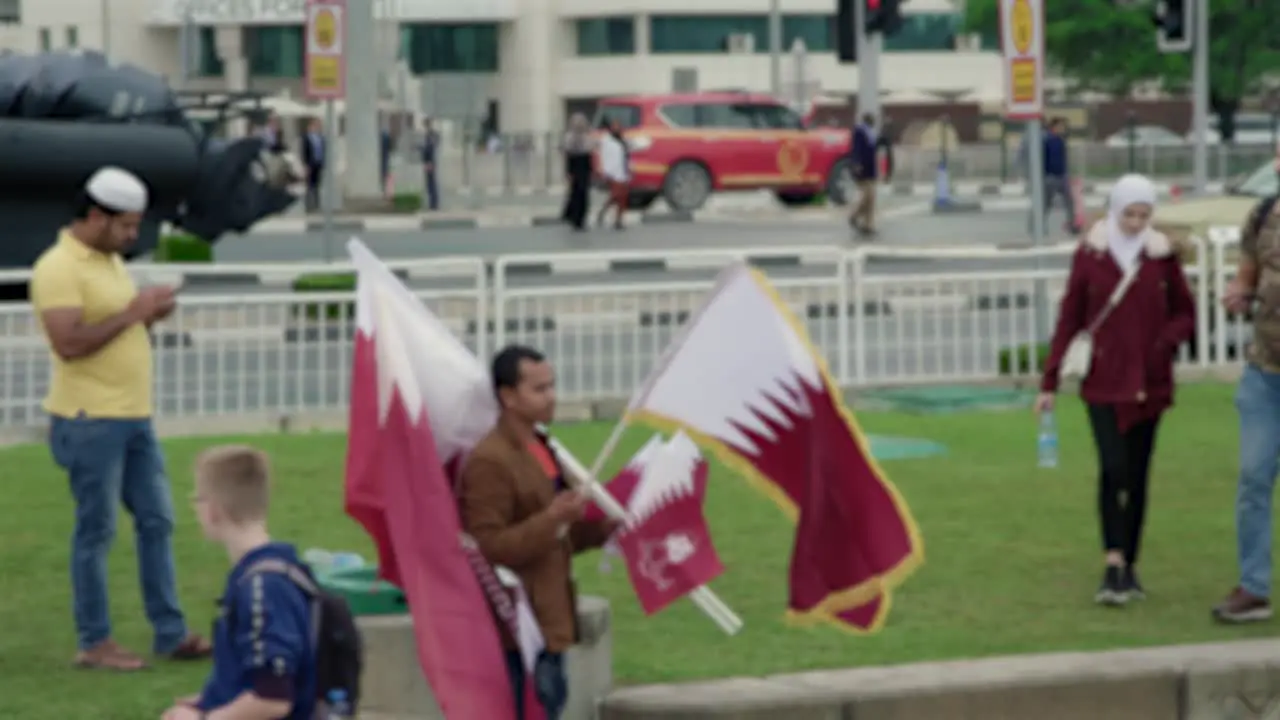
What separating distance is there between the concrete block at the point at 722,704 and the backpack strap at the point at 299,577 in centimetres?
274

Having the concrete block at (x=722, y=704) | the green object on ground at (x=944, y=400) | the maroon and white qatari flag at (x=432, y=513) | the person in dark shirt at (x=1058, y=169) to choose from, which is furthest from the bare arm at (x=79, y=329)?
the person in dark shirt at (x=1058, y=169)

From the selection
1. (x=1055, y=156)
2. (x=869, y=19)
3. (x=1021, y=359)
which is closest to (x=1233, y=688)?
(x=1021, y=359)

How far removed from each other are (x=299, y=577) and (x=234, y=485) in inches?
9.0

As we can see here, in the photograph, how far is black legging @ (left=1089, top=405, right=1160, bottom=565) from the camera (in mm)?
10875

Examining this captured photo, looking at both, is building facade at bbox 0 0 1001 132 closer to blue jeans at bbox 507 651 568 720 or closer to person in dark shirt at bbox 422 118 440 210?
person in dark shirt at bbox 422 118 440 210

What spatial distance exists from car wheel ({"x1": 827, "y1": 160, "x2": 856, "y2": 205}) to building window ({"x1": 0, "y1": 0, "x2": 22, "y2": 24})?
4906 centimetres

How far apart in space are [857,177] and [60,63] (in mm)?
15835

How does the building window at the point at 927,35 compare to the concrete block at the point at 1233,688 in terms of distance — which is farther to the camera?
the building window at the point at 927,35

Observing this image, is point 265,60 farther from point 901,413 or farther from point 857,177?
point 901,413

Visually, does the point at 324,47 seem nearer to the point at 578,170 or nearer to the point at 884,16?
the point at 884,16

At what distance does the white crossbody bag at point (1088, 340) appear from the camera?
10.8m

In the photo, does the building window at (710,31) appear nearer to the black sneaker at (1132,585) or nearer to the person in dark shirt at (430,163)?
the person in dark shirt at (430,163)

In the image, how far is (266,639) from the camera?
19.6 ft

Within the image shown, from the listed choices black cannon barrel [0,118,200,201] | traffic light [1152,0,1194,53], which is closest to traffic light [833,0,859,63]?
traffic light [1152,0,1194,53]
